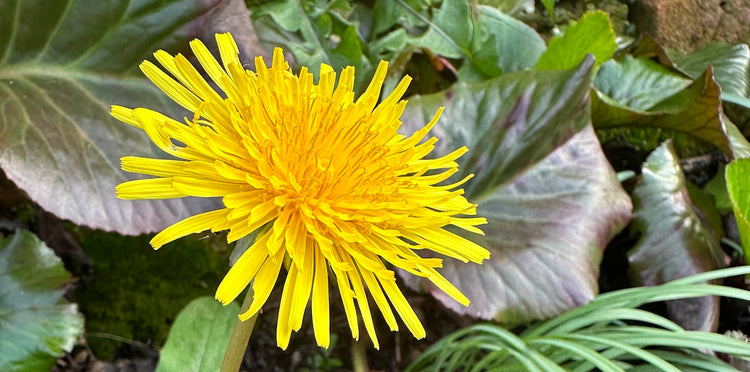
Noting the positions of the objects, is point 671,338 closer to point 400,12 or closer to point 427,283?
point 427,283

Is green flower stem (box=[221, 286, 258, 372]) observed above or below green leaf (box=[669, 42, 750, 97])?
above

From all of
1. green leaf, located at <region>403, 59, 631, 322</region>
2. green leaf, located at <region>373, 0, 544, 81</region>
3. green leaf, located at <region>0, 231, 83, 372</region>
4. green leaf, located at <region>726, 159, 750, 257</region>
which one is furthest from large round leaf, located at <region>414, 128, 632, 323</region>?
green leaf, located at <region>0, 231, 83, 372</region>

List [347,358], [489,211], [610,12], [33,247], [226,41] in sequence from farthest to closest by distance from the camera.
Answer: [610,12]
[347,358]
[489,211]
[33,247]
[226,41]

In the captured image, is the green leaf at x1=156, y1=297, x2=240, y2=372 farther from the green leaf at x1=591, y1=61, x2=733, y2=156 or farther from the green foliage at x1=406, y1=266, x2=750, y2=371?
the green leaf at x1=591, y1=61, x2=733, y2=156

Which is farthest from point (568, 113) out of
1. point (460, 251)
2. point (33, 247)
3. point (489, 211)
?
point (33, 247)

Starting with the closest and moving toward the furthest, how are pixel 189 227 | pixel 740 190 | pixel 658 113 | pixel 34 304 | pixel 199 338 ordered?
pixel 189 227 < pixel 199 338 < pixel 34 304 < pixel 740 190 < pixel 658 113

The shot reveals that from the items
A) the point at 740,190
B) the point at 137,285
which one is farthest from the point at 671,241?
the point at 137,285

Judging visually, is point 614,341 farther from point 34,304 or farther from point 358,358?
point 34,304
